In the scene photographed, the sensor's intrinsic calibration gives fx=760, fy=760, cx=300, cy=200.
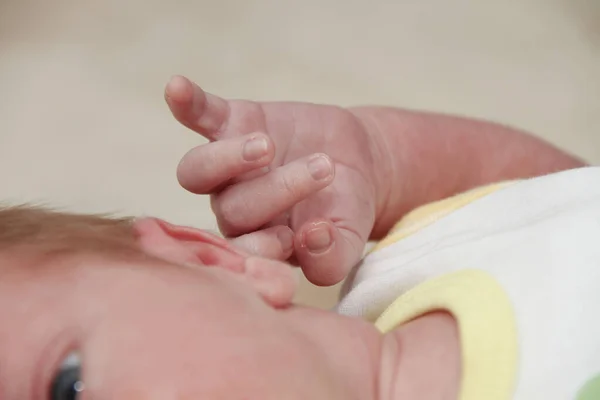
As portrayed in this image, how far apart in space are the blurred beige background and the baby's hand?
0.25m

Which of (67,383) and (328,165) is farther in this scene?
(328,165)

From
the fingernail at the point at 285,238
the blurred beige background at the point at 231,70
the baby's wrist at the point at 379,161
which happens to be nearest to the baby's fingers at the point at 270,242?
the fingernail at the point at 285,238

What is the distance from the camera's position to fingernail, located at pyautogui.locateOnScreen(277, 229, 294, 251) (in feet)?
1.75

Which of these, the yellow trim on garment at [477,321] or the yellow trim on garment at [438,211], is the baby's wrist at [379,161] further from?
the yellow trim on garment at [477,321]

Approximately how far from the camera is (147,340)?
0.36m

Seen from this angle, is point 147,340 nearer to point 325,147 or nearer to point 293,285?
point 293,285

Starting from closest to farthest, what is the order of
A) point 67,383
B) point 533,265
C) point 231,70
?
point 67,383 → point 533,265 → point 231,70

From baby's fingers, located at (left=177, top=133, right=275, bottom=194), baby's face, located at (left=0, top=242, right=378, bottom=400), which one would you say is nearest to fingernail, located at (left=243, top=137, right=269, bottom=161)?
baby's fingers, located at (left=177, top=133, right=275, bottom=194)

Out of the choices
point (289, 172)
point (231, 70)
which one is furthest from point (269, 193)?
point (231, 70)

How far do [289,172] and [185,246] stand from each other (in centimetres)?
9

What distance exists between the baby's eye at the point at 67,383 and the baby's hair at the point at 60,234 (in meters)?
0.07

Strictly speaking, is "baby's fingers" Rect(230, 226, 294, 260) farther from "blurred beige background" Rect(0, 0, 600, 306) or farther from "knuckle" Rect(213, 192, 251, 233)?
"blurred beige background" Rect(0, 0, 600, 306)

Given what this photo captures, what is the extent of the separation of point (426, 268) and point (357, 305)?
6 cm

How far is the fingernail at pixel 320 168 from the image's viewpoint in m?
0.50
